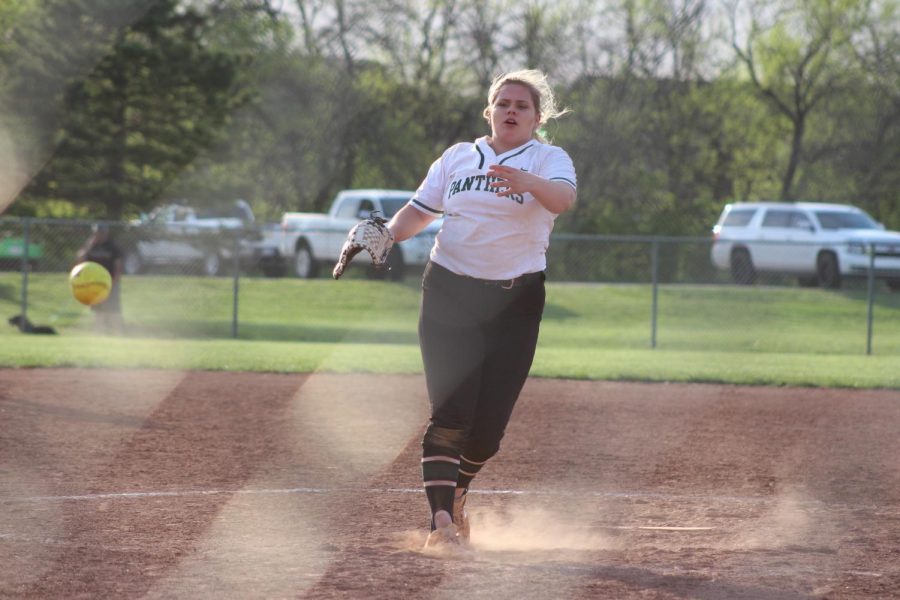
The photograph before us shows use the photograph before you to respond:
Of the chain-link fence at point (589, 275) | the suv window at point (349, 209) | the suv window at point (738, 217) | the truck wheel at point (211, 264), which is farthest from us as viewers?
the suv window at point (738, 217)

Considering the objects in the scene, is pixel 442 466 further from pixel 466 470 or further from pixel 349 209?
pixel 349 209

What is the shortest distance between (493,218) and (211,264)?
66.3ft

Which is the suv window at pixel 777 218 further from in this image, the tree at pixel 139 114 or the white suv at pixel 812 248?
the tree at pixel 139 114

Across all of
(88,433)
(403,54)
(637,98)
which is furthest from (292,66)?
(88,433)

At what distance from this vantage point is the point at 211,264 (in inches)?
985

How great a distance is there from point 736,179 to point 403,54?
10.6 metres

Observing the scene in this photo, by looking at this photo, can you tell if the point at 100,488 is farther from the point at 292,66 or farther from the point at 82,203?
the point at 292,66

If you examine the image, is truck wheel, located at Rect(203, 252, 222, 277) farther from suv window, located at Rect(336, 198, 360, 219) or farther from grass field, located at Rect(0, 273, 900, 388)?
suv window, located at Rect(336, 198, 360, 219)

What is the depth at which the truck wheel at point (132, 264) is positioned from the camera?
86.7ft

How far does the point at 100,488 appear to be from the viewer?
6.68m

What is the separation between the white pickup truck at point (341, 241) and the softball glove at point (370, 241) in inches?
727

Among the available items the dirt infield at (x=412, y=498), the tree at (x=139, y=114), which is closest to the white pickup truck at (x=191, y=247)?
the tree at (x=139, y=114)

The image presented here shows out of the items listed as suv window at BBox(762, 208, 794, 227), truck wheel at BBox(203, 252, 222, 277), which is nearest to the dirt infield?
truck wheel at BBox(203, 252, 222, 277)

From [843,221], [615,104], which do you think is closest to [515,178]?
[843,221]
